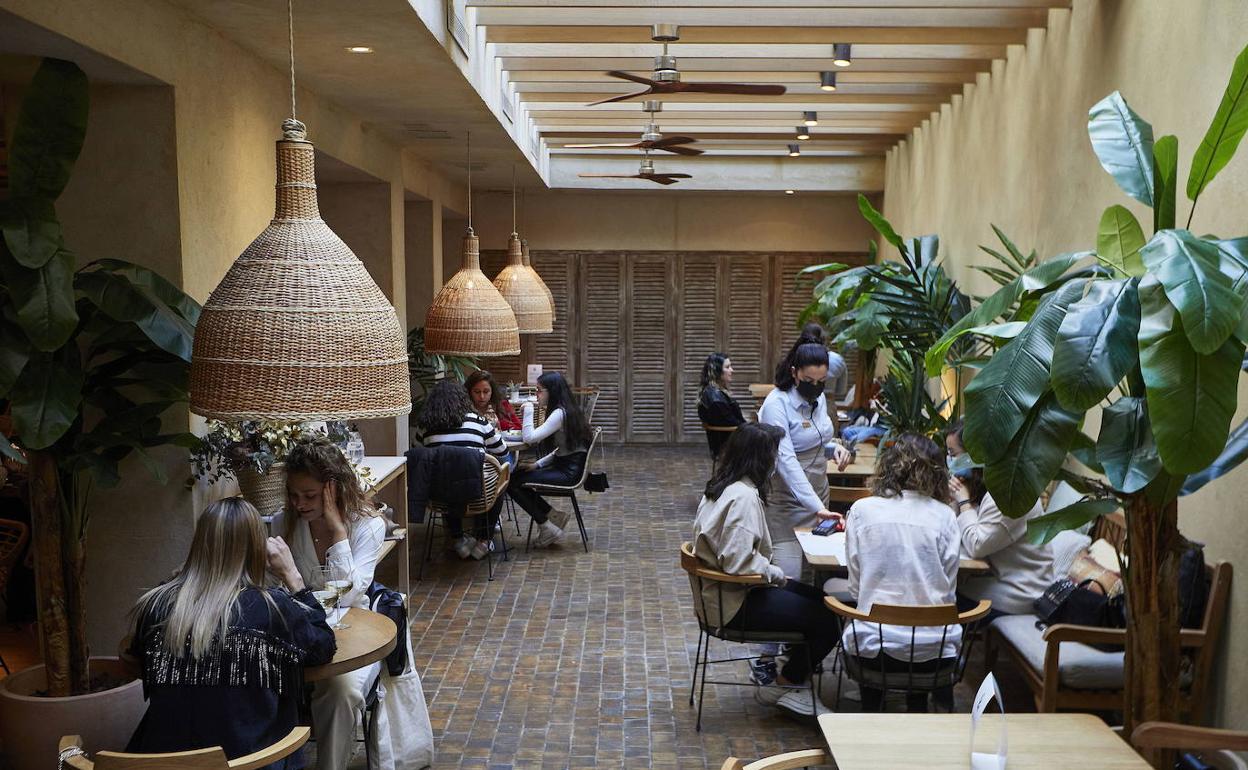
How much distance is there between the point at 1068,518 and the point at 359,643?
2.48 m

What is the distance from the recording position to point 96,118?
179 inches

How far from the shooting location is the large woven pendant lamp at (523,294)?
28.6 ft

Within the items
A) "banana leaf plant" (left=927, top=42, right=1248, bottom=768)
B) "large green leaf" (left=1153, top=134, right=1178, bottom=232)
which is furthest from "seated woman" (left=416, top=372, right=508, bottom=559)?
"large green leaf" (left=1153, top=134, right=1178, bottom=232)

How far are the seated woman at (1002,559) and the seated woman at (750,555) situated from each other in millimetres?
823

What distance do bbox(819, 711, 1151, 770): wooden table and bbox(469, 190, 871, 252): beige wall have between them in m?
11.5

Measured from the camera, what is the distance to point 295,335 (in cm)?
294

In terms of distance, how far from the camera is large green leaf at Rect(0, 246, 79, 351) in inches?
133

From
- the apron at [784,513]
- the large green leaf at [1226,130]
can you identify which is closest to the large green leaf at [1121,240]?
the large green leaf at [1226,130]

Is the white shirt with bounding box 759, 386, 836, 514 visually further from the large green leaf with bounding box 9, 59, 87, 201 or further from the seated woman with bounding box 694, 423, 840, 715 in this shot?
the large green leaf with bounding box 9, 59, 87, 201

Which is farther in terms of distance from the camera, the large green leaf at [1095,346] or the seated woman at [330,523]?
the seated woman at [330,523]

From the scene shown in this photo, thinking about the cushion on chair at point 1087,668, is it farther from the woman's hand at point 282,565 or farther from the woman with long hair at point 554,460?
the woman with long hair at point 554,460

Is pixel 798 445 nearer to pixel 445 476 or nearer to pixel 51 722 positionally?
pixel 445 476

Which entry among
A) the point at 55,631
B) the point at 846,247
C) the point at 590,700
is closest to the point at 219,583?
the point at 55,631

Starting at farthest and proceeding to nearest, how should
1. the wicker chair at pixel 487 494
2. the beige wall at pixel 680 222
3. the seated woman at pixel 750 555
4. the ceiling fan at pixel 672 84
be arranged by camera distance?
the beige wall at pixel 680 222 → the wicker chair at pixel 487 494 → the ceiling fan at pixel 672 84 → the seated woman at pixel 750 555
